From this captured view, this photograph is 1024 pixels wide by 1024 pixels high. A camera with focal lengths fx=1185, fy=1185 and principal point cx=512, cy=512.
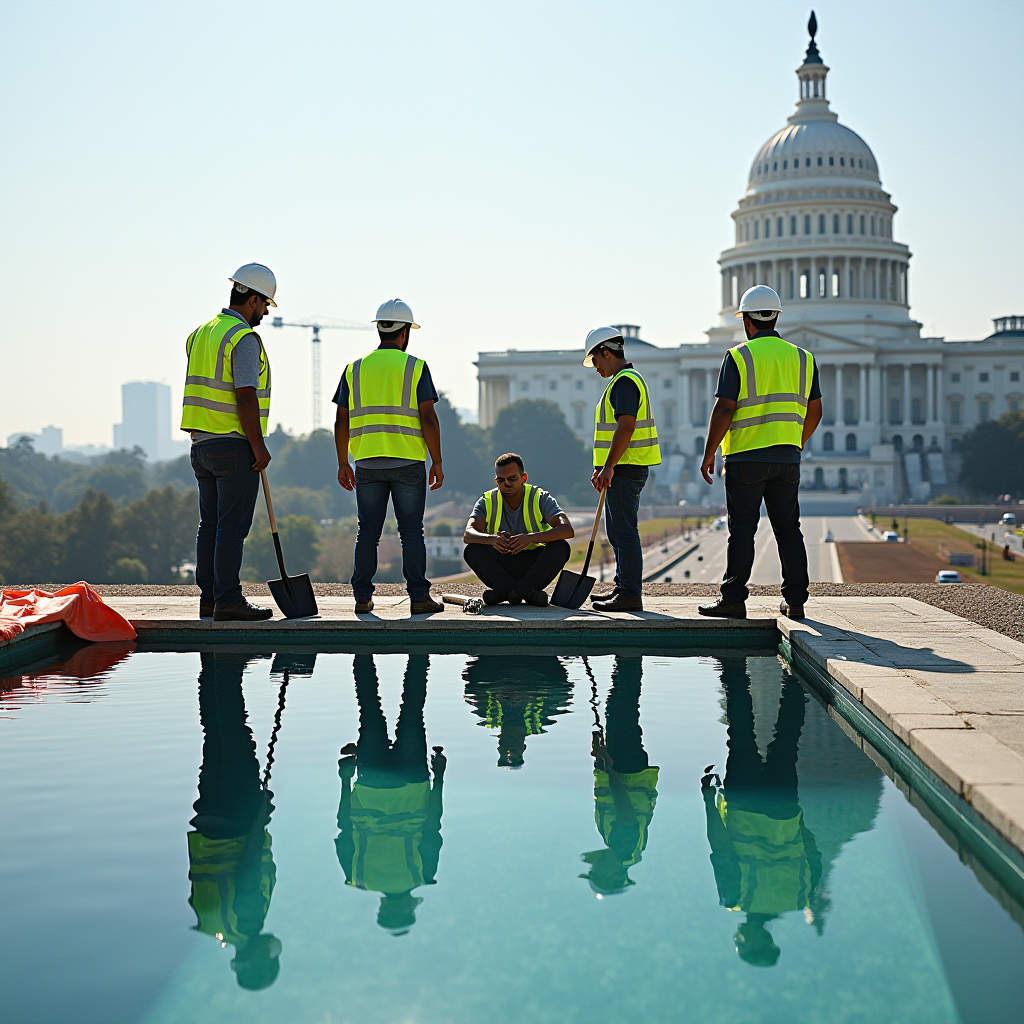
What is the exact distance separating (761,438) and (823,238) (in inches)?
4165

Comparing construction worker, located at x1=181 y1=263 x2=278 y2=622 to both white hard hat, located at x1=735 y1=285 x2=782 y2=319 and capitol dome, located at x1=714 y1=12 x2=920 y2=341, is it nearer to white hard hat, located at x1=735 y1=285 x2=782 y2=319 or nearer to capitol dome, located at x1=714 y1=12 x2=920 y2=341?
white hard hat, located at x1=735 y1=285 x2=782 y2=319

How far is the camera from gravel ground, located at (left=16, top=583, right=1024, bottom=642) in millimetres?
9203

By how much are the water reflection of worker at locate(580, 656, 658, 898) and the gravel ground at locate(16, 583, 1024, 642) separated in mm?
4303

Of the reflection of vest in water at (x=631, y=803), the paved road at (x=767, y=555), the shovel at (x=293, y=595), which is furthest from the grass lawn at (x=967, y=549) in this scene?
the reflection of vest in water at (x=631, y=803)

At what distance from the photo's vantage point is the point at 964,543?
52.7 m

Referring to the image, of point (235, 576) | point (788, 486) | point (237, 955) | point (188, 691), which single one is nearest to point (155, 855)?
point (237, 955)

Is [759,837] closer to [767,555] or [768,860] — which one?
[768,860]

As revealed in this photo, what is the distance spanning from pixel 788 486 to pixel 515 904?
5.01 m

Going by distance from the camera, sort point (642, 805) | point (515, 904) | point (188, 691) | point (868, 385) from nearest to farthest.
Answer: point (515, 904) < point (642, 805) < point (188, 691) < point (868, 385)

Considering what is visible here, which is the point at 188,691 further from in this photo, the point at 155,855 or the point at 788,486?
the point at 788,486

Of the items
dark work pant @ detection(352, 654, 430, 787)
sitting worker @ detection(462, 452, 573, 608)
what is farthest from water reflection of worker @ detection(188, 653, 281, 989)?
sitting worker @ detection(462, 452, 573, 608)

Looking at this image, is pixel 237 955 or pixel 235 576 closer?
pixel 237 955

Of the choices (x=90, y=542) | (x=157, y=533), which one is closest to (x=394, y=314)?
(x=90, y=542)

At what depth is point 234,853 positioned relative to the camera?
349 centimetres
